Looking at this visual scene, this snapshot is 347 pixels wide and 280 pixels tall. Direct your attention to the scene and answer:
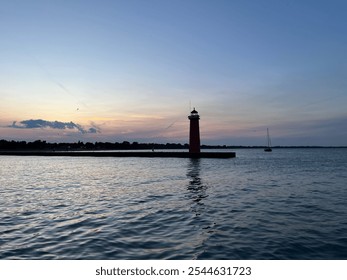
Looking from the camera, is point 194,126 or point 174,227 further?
point 194,126

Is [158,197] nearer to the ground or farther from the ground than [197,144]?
nearer to the ground

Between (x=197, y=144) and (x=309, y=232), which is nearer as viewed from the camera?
(x=309, y=232)

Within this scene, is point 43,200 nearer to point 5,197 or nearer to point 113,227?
point 5,197

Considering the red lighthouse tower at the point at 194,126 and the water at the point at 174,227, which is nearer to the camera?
the water at the point at 174,227

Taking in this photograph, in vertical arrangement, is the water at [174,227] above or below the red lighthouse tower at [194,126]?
below

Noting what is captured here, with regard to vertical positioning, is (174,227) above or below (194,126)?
below

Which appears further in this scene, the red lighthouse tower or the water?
the red lighthouse tower

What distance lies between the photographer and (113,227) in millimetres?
11211

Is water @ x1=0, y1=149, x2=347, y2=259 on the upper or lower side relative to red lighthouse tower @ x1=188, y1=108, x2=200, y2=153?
lower

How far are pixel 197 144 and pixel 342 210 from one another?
5351cm
